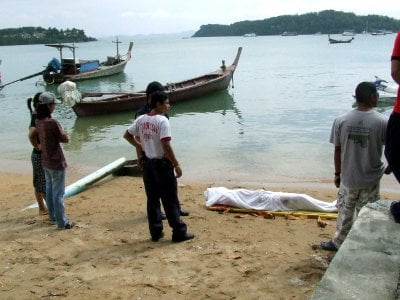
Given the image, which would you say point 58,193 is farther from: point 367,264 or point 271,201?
point 367,264

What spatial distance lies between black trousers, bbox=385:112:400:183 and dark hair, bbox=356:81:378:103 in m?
0.82

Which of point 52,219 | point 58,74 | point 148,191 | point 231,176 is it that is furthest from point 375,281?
point 58,74

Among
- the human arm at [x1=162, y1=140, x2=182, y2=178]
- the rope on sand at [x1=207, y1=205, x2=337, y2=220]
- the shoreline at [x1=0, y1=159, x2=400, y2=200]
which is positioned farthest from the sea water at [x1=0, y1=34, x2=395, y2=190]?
the human arm at [x1=162, y1=140, x2=182, y2=178]

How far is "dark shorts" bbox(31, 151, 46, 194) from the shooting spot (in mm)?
5508

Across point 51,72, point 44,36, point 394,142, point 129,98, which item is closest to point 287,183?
point 394,142

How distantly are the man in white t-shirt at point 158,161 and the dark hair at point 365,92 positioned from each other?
1729 mm

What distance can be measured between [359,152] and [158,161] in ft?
6.14

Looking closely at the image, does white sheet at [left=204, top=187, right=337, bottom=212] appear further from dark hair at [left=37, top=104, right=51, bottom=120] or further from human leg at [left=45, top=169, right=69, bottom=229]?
dark hair at [left=37, top=104, right=51, bottom=120]

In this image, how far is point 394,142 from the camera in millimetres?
2809

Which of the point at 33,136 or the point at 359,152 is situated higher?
the point at 359,152

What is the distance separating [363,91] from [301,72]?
3495cm

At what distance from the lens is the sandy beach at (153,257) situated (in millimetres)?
3674

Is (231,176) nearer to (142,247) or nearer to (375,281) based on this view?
(142,247)

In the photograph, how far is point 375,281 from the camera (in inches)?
95.9
